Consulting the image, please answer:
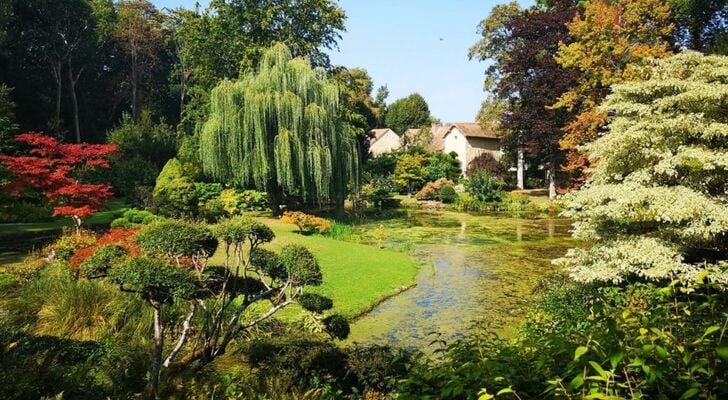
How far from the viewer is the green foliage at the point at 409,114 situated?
67.1m

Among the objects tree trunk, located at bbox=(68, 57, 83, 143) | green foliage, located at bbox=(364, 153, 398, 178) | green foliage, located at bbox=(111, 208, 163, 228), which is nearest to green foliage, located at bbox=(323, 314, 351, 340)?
green foliage, located at bbox=(111, 208, 163, 228)

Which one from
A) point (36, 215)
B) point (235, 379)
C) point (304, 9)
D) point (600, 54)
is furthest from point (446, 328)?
point (304, 9)

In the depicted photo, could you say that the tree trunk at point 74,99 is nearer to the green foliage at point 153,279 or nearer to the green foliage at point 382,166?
the green foliage at point 382,166

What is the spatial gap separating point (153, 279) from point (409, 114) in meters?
63.9

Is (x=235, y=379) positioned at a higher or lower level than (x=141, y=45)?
lower

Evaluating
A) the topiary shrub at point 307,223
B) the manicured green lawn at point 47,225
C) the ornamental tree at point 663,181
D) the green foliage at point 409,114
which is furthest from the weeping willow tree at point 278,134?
the green foliage at point 409,114

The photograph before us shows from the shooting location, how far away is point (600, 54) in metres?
23.1

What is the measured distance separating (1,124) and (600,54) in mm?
25722

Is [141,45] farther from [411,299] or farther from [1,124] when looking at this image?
[411,299]

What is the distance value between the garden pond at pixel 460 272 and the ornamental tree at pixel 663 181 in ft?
7.18

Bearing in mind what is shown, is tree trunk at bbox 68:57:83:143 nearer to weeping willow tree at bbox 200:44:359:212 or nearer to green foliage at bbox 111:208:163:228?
weeping willow tree at bbox 200:44:359:212

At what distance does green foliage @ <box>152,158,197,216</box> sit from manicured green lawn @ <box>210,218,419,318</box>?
3.99m

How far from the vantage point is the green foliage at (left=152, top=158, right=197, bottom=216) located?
18.2 m

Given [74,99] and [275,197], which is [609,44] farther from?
[74,99]
